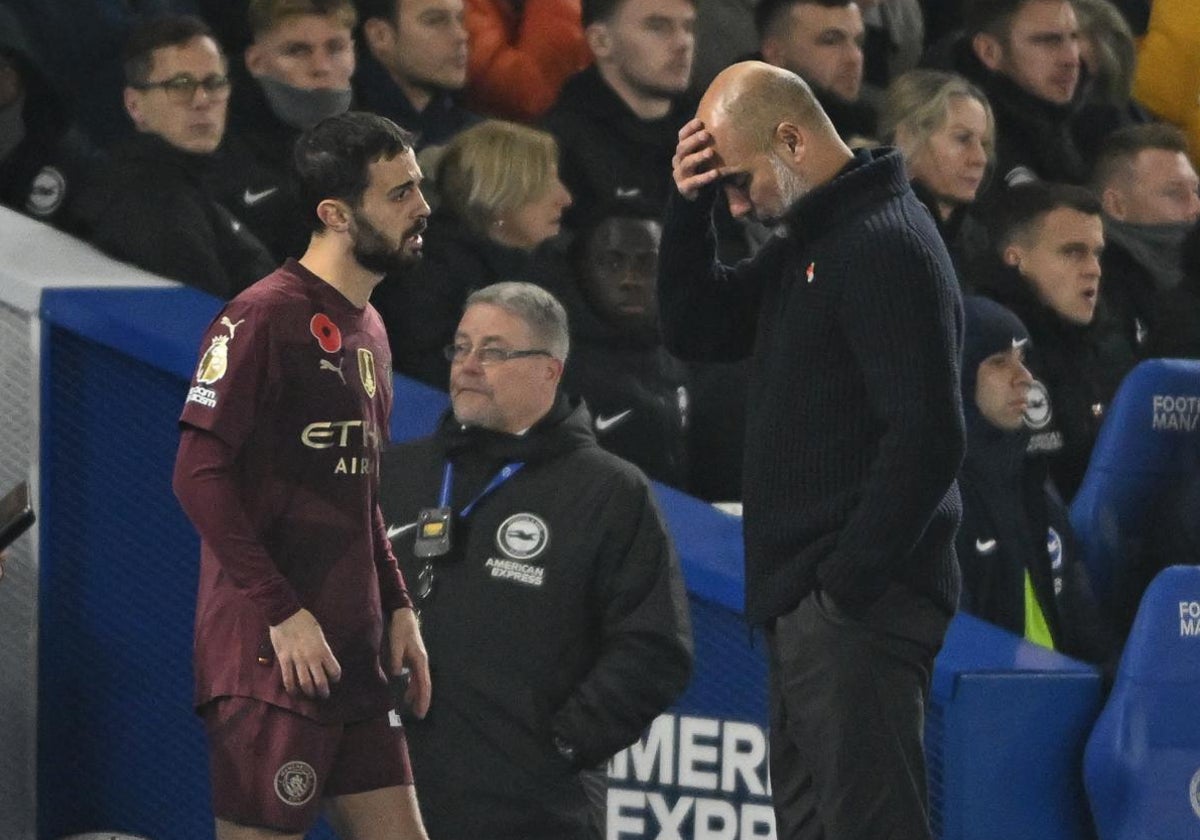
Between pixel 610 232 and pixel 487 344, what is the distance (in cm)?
139

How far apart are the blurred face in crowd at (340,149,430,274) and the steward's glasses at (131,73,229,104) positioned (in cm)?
171

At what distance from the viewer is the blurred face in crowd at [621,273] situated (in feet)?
19.6

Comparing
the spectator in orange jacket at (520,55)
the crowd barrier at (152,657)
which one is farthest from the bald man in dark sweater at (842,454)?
the spectator in orange jacket at (520,55)

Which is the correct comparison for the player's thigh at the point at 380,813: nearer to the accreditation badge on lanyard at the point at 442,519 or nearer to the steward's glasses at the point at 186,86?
the accreditation badge on lanyard at the point at 442,519

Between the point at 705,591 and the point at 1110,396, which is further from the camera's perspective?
the point at 1110,396

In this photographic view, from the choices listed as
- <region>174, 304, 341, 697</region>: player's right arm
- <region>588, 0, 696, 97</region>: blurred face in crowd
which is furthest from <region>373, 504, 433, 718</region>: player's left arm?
<region>588, 0, 696, 97</region>: blurred face in crowd

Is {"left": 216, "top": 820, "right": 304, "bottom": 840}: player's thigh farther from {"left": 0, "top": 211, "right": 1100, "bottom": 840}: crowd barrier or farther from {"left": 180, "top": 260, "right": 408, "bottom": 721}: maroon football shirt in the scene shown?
{"left": 0, "top": 211, "right": 1100, "bottom": 840}: crowd barrier

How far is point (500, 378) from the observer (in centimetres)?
469

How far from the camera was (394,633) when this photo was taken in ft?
13.6

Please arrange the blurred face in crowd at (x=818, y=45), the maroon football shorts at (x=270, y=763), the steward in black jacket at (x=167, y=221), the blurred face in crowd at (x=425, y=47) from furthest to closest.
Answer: the blurred face in crowd at (x=818, y=45), the blurred face in crowd at (x=425, y=47), the steward in black jacket at (x=167, y=221), the maroon football shorts at (x=270, y=763)

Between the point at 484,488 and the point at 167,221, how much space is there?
1.27 metres

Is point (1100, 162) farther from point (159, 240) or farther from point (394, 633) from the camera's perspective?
point (394, 633)

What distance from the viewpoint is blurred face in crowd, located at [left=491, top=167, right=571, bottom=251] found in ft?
19.1

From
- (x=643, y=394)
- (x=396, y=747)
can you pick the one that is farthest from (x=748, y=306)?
(x=643, y=394)
